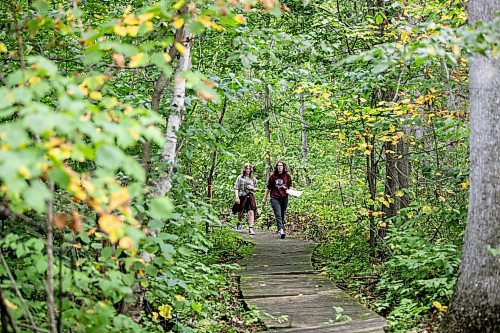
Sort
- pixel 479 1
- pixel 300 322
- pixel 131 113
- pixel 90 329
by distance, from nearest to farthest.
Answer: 1. pixel 131 113
2. pixel 90 329
3. pixel 479 1
4. pixel 300 322

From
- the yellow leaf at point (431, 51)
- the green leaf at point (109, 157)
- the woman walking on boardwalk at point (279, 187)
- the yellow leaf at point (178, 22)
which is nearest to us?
the green leaf at point (109, 157)

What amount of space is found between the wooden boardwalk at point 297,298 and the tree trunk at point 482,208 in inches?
41.8

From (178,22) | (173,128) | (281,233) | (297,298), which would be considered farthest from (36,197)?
(281,233)

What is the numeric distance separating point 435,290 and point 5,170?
5.84 meters

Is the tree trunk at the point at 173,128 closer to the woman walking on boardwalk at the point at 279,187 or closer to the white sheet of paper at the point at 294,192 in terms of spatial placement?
the white sheet of paper at the point at 294,192

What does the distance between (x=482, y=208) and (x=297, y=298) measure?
301cm

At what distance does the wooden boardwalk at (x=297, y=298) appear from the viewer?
5.89 meters

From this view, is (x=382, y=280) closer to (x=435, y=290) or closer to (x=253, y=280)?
(x=435, y=290)

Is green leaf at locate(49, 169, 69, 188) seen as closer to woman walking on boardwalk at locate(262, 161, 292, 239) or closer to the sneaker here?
woman walking on boardwalk at locate(262, 161, 292, 239)

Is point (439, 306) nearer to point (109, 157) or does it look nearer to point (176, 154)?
point (176, 154)

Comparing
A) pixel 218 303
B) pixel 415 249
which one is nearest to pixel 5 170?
pixel 218 303

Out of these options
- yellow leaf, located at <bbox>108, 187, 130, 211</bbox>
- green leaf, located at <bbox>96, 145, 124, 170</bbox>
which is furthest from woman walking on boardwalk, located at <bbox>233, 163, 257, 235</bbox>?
A: green leaf, located at <bbox>96, 145, 124, 170</bbox>

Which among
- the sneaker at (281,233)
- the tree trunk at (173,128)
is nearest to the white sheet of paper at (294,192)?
the sneaker at (281,233)

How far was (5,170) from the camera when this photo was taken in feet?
6.34
